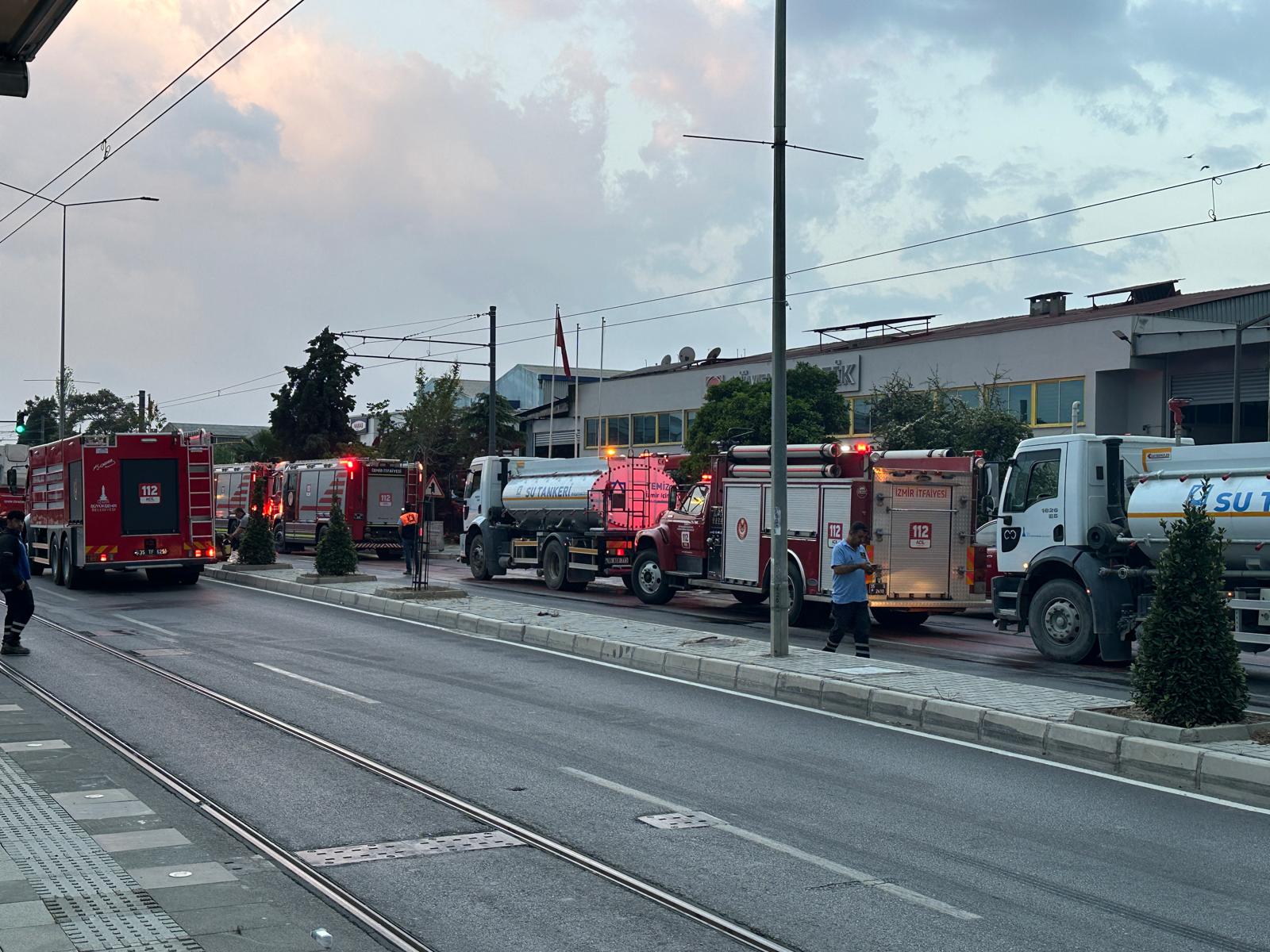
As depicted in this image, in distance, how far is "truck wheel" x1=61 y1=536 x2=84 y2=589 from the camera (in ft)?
90.9

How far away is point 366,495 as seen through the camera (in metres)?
41.1

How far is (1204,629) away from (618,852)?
520 centimetres

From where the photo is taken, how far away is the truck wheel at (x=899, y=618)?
21547mm

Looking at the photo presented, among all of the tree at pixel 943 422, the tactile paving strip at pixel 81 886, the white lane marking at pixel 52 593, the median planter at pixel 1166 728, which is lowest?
the white lane marking at pixel 52 593

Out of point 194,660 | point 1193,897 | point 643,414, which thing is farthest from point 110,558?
Result: point 643,414

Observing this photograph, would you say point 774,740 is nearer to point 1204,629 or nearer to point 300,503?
point 1204,629

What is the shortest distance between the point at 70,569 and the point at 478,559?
9.15 m

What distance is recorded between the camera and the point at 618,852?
280 inches

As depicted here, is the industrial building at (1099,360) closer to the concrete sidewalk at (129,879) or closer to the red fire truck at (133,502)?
the red fire truck at (133,502)

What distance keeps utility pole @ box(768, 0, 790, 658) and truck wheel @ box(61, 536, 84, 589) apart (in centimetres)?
1823

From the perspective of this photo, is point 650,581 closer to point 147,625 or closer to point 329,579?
point 329,579

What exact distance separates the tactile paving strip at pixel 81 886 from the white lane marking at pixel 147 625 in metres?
10.9

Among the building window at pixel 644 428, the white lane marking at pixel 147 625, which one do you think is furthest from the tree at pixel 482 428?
the white lane marking at pixel 147 625

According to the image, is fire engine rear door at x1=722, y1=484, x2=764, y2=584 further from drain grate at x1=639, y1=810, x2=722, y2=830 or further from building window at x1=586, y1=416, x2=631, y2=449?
building window at x1=586, y1=416, x2=631, y2=449
